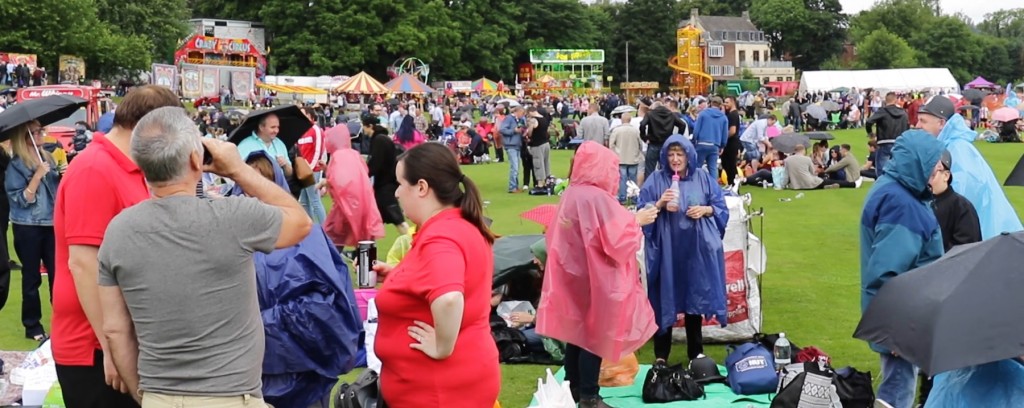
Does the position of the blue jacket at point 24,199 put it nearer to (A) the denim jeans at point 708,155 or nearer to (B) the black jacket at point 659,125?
(B) the black jacket at point 659,125

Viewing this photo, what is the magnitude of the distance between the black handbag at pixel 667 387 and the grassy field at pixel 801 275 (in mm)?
788

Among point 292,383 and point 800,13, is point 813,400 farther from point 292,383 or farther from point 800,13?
point 800,13

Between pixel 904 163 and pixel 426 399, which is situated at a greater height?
pixel 904 163

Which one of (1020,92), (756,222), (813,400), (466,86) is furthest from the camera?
(466,86)

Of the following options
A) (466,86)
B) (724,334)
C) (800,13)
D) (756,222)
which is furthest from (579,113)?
(800,13)

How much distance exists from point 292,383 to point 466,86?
197 feet

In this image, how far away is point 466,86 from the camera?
63.9 metres

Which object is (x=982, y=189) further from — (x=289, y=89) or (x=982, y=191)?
(x=289, y=89)

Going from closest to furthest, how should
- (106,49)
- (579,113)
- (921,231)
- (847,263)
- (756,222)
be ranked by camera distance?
(921,231) < (847,263) < (756,222) < (579,113) < (106,49)

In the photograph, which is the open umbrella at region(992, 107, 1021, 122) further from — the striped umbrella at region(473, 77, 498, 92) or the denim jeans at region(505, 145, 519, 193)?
the striped umbrella at region(473, 77, 498, 92)

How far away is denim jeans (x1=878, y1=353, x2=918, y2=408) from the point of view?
207 inches

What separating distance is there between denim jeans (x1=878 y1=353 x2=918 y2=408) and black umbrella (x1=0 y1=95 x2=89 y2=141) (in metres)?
5.73

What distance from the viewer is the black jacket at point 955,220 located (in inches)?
240

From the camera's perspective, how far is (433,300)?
11.4 ft
